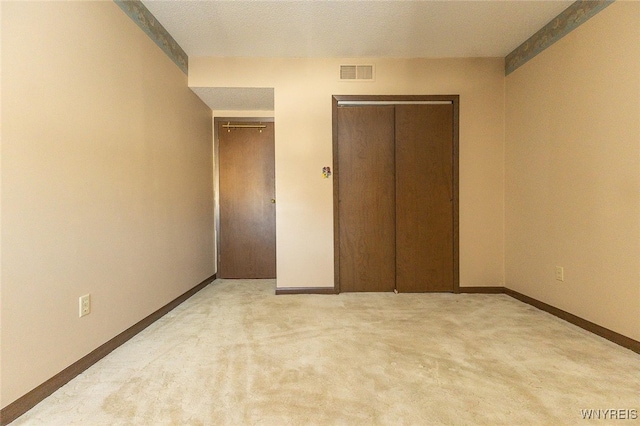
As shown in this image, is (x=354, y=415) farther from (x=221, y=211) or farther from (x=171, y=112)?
(x=221, y=211)

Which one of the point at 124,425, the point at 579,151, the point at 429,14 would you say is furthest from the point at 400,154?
the point at 124,425

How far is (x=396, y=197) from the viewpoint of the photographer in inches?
131

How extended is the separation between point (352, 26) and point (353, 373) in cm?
272

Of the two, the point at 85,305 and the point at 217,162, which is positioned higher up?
the point at 217,162

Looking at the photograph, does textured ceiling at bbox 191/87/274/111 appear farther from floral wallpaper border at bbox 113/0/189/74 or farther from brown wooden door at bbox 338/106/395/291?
brown wooden door at bbox 338/106/395/291

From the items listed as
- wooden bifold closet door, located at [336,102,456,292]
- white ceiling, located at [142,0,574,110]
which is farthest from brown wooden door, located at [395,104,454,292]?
white ceiling, located at [142,0,574,110]

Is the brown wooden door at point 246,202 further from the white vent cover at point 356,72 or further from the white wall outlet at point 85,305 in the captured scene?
the white wall outlet at point 85,305

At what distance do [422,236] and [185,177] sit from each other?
2.62 metres

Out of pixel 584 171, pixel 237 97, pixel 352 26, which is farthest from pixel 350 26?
pixel 584 171

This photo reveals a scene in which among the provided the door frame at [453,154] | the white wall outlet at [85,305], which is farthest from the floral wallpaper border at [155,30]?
the white wall outlet at [85,305]

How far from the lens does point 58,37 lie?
1.57m

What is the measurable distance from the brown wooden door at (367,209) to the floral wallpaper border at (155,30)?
5.87 ft

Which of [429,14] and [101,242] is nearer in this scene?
[101,242]

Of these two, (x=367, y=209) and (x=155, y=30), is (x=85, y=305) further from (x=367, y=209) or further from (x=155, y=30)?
(x=367, y=209)
